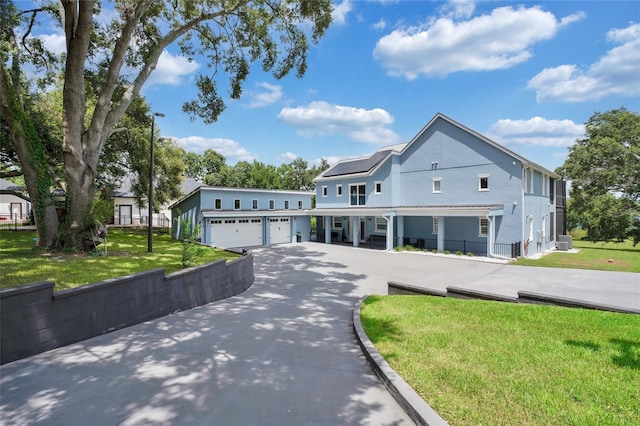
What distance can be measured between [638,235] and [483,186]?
52.6ft

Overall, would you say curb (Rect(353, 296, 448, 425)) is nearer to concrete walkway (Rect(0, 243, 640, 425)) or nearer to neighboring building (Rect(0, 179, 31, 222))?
concrete walkway (Rect(0, 243, 640, 425))

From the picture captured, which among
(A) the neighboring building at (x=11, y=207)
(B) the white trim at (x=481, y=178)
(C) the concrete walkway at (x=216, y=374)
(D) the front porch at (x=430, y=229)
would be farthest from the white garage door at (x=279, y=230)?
(A) the neighboring building at (x=11, y=207)

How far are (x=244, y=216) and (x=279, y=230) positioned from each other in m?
3.80

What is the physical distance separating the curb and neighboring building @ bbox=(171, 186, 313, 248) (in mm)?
18017

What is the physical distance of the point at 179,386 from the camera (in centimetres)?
404

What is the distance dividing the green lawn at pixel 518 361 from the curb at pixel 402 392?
114 millimetres

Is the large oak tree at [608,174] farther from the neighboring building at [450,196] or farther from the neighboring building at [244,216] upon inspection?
the neighboring building at [244,216]

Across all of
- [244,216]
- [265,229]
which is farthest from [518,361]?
[265,229]

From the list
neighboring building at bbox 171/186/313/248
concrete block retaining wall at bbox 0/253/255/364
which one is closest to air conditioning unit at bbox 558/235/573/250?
neighboring building at bbox 171/186/313/248

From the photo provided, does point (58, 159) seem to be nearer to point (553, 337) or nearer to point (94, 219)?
point (94, 219)

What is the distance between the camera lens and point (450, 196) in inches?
831

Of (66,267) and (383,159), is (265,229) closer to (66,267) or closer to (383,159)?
(383,159)

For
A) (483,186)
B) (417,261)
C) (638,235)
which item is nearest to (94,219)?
(417,261)

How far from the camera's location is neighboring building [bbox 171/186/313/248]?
22.1m
